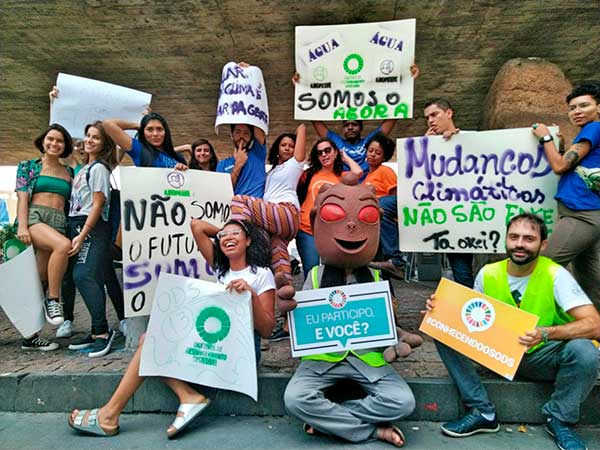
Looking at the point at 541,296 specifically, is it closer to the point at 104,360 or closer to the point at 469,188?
the point at 469,188

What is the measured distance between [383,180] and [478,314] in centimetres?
153

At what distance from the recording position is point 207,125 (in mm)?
7445

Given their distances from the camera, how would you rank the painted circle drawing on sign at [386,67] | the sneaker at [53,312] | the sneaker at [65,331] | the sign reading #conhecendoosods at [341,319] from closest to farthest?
the sign reading #conhecendoosods at [341,319] < the sneaker at [53,312] < the painted circle drawing on sign at [386,67] < the sneaker at [65,331]

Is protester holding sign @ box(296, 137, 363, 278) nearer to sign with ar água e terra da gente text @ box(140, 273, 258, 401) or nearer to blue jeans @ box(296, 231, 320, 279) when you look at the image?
blue jeans @ box(296, 231, 320, 279)

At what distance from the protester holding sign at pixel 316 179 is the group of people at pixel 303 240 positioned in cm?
1

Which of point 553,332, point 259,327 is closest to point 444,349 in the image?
point 553,332

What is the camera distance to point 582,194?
2.85m

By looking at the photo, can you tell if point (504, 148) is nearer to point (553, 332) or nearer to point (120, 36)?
point (553, 332)

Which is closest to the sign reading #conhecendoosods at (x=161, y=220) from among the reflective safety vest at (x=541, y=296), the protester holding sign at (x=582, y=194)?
the reflective safety vest at (x=541, y=296)

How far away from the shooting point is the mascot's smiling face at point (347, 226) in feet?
8.37

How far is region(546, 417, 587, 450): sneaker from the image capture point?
230 centimetres

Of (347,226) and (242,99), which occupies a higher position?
(242,99)

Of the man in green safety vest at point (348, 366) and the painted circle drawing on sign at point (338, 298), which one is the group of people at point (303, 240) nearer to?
the man in green safety vest at point (348, 366)

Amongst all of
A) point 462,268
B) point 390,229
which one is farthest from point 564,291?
point 390,229
